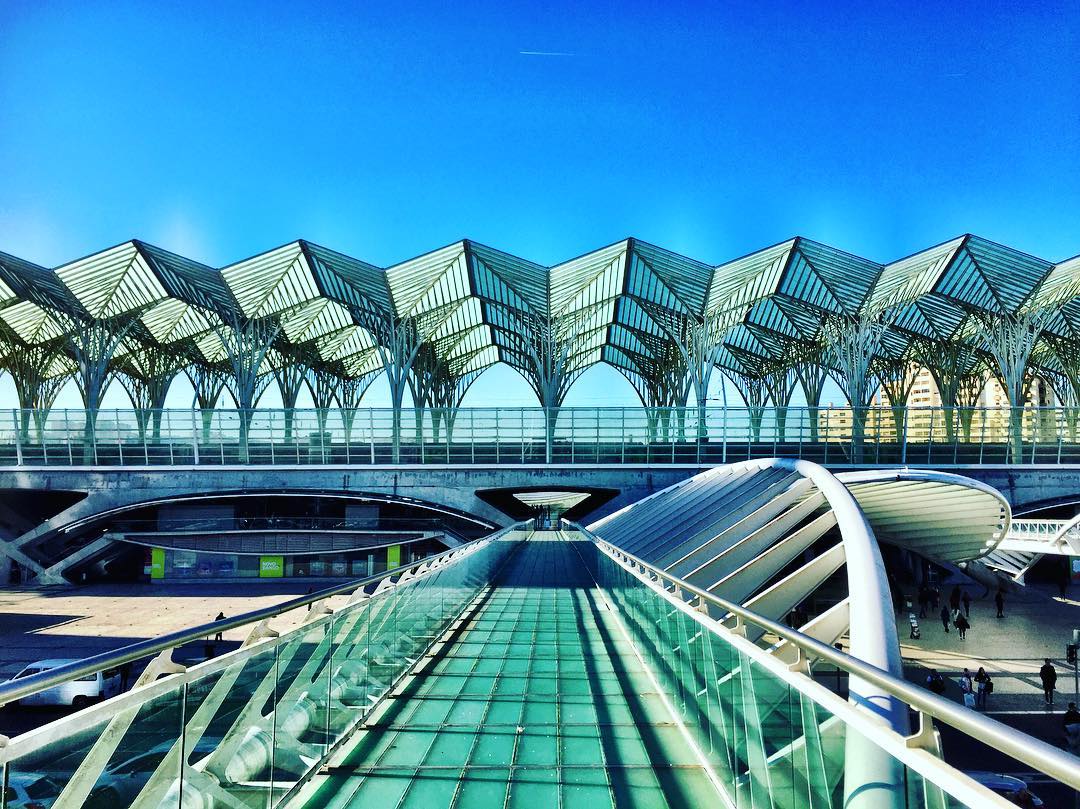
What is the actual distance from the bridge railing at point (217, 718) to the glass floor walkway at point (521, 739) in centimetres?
31

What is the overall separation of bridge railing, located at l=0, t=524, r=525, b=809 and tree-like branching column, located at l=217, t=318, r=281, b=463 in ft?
117

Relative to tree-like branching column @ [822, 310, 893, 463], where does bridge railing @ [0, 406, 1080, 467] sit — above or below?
below

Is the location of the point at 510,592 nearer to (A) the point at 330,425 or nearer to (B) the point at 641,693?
(B) the point at 641,693

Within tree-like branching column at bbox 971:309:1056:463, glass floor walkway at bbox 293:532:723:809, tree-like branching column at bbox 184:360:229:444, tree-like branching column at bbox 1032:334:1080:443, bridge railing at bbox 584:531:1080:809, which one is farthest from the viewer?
tree-like branching column at bbox 184:360:229:444

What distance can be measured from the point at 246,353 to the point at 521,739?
40.3 metres

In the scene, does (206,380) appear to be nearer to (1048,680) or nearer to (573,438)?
(573,438)

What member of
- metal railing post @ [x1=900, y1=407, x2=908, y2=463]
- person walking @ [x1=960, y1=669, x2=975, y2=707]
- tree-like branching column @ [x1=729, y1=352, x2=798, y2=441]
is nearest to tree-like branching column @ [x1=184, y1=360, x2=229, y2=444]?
tree-like branching column @ [x1=729, y1=352, x2=798, y2=441]

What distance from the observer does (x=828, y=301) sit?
137ft

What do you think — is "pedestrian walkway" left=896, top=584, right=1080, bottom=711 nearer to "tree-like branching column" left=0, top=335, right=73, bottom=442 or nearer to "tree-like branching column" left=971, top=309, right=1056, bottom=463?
"tree-like branching column" left=971, top=309, right=1056, bottom=463

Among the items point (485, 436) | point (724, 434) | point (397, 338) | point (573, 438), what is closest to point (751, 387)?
point (724, 434)

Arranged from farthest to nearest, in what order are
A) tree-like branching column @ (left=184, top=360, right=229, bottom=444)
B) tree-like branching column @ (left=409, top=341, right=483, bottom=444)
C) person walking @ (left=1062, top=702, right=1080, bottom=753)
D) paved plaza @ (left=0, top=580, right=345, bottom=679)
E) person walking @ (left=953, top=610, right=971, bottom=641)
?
tree-like branching column @ (left=184, top=360, right=229, bottom=444)
tree-like branching column @ (left=409, top=341, right=483, bottom=444)
person walking @ (left=953, top=610, right=971, bottom=641)
paved plaza @ (left=0, top=580, right=345, bottom=679)
person walking @ (left=1062, top=702, right=1080, bottom=753)

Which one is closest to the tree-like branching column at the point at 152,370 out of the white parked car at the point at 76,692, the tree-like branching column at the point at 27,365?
the tree-like branching column at the point at 27,365

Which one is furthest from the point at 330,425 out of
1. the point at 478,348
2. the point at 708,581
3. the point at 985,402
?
the point at 985,402

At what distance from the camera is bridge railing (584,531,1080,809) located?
1.72 m
